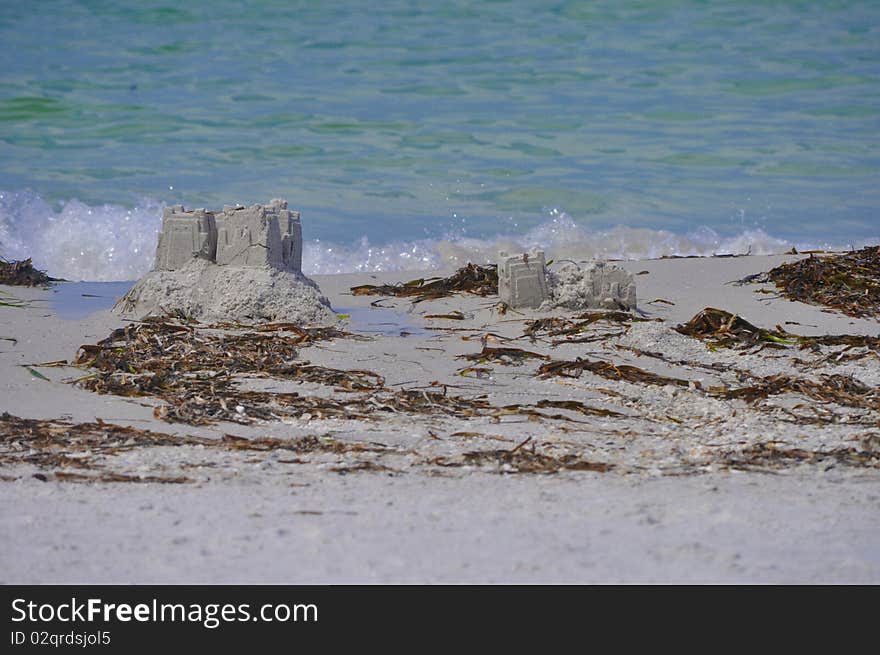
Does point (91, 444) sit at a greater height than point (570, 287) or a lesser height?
lesser

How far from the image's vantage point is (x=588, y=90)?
43.4ft

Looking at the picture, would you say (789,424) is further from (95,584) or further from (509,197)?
(509,197)

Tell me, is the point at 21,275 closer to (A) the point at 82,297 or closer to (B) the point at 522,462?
(A) the point at 82,297

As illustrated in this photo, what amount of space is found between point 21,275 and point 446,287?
248 cm

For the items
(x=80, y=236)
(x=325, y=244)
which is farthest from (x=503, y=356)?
(x=80, y=236)

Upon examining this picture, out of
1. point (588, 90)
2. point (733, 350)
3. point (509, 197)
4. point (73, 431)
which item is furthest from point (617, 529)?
point (588, 90)

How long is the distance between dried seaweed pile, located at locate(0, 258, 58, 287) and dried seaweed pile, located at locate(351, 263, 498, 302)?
1838mm

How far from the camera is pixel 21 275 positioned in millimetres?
6090

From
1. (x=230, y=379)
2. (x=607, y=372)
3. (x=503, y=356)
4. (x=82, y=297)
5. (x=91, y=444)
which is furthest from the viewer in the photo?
(x=82, y=297)

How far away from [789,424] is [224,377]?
201 centimetres

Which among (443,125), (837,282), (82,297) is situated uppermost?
(443,125)

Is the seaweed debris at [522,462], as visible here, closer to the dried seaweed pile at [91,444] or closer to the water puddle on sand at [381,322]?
the dried seaweed pile at [91,444]

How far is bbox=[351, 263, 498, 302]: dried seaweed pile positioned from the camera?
5.89 meters

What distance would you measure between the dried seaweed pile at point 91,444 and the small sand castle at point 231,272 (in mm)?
1811
